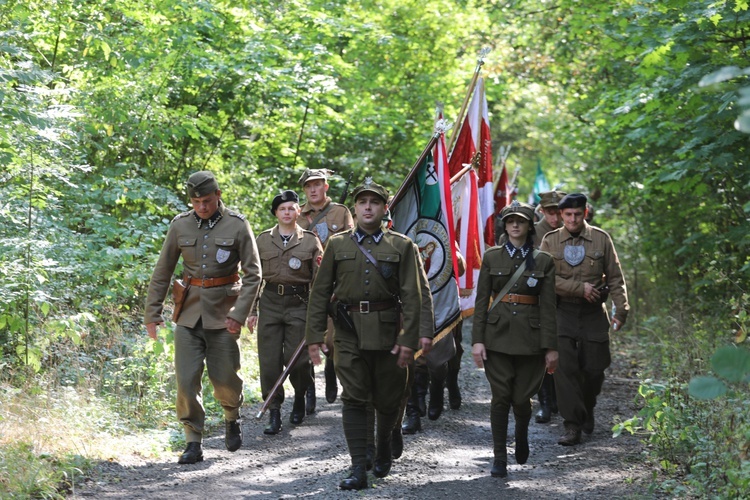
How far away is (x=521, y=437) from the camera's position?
7.87 meters

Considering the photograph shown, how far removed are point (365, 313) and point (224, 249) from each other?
5.13 feet

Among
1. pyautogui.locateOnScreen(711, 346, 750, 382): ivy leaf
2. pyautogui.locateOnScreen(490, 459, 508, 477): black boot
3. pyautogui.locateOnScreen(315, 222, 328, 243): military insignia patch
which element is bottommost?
pyautogui.locateOnScreen(490, 459, 508, 477): black boot

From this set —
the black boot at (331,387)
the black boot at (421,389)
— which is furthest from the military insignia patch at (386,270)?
the black boot at (331,387)

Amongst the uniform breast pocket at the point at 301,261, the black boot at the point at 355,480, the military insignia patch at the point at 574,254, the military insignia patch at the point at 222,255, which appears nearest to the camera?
the black boot at the point at 355,480

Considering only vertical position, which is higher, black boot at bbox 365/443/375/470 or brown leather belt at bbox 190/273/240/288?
brown leather belt at bbox 190/273/240/288

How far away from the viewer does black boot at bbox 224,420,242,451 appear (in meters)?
8.23

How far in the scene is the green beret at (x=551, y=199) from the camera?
10.9 meters

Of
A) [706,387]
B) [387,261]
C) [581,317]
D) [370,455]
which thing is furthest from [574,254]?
[706,387]

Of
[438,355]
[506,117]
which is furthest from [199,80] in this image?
[506,117]

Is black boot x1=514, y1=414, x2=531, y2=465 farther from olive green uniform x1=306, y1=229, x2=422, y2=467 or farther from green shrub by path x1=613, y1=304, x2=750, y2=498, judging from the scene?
olive green uniform x1=306, y1=229, x2=422, y2=467

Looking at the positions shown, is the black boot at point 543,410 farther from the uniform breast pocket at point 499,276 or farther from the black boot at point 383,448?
the black boot at point 383,448

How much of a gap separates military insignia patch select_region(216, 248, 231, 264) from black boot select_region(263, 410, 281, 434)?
197 centimetres

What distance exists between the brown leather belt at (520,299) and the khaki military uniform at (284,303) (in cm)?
225

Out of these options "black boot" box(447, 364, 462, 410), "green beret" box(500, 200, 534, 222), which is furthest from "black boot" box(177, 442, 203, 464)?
"black boot" box(447, 364, 462, 410)
